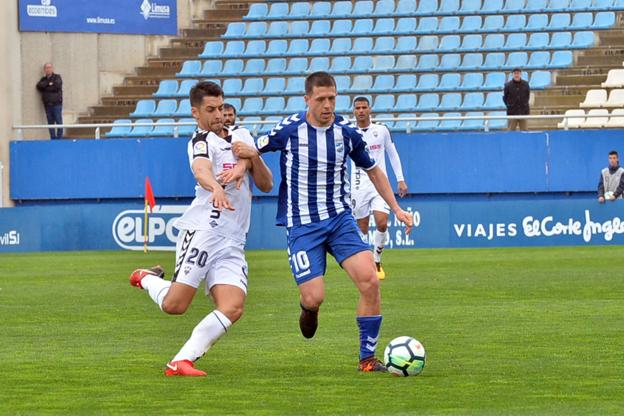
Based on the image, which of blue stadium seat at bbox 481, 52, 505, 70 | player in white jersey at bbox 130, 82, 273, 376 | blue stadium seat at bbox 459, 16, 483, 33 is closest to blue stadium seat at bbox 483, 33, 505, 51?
blue stadium seat at bbox 481, 52, 505, 70

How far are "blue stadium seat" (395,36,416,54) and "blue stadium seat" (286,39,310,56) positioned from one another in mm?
2390

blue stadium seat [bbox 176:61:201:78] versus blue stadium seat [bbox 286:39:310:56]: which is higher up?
blue stadium seat [bbox 286:39:310:56]

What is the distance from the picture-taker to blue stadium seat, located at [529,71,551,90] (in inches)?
1303

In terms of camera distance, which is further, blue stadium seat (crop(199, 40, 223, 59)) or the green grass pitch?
blue stadium seat (crop(199, 40, 223, 59))

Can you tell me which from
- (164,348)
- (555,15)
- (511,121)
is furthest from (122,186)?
(164,348)

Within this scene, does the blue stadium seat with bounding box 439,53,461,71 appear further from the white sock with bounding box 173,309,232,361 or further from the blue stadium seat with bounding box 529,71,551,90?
the white sock with bounding box 173,309,232,361

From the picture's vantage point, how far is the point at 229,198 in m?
9.86

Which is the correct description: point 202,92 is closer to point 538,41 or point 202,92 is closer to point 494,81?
point 494,81

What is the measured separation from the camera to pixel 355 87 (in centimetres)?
3503

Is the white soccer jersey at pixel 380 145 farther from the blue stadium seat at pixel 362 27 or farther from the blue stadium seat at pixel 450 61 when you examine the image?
the blue stadium seat at pixel 362 27

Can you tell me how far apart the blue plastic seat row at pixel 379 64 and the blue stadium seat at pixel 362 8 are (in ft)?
5.53

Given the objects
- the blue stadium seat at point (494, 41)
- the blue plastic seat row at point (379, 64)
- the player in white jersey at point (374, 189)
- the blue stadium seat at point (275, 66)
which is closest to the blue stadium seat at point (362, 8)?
the blue plastic seat row at point (379, 64)

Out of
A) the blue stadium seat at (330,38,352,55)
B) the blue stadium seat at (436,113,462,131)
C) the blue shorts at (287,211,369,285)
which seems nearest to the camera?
the blue shorts at (287,211,369,285)

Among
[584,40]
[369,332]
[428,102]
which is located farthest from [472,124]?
[369,332]
